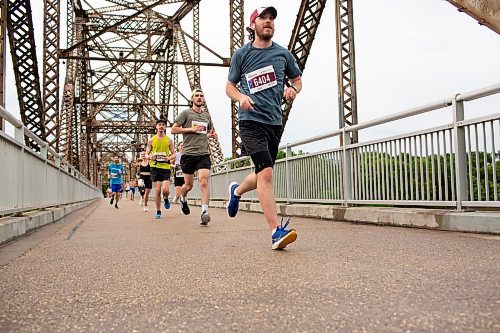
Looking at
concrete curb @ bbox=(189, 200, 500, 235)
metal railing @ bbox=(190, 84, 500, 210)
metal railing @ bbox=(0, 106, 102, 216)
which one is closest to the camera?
concrete curb @ bbox=(189, 200, 500, 235)

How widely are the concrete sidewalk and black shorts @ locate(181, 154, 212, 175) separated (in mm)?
3753

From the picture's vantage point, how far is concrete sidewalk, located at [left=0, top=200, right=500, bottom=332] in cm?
204

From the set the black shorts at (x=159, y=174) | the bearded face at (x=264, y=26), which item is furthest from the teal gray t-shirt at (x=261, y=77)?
the black shorts at (x=159, y=174)

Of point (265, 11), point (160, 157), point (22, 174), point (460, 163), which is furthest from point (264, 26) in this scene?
point (160, 157)

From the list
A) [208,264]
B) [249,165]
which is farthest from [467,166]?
[249,165]

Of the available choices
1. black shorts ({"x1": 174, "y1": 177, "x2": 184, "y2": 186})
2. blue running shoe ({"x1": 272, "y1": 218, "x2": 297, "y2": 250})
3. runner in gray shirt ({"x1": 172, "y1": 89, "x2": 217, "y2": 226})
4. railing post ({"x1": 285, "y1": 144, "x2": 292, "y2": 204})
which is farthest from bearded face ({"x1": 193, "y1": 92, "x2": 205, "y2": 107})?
black shorts ({"x1": 174, "y1": 177, "x2": 184, "y2": 186})

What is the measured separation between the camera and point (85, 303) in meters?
2.46

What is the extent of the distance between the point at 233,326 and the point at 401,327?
60cm

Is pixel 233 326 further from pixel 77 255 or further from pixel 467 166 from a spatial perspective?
pixel 467 166

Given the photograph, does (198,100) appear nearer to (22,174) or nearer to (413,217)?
(22,174)

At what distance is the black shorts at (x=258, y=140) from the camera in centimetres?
457

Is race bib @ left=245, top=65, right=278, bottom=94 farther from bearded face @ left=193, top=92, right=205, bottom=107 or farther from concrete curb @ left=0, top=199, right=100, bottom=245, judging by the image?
bearded face @ left=193, top=92, right=205, bottom=107

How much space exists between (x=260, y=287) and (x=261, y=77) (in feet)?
7.77

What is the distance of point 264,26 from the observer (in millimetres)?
4535
